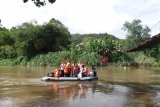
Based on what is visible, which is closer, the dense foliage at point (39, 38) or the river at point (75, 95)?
the river at point (75, 95)

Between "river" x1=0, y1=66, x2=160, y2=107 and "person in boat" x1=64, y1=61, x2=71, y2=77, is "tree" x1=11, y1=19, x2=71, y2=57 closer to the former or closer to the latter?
"person in boat" x1=64, y1=61, x2=71, y2=77

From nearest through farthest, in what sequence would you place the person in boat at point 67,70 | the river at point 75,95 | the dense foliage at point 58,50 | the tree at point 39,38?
the river at point 75,95 < the person in boat at point 67,70 < the dense foliage at point 58,50 < the tree at point 39,38

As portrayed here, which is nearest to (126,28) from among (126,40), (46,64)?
(126,40)

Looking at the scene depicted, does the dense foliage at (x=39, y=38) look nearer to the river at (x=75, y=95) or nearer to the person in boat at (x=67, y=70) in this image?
the person in boat at (x=67, y=70)

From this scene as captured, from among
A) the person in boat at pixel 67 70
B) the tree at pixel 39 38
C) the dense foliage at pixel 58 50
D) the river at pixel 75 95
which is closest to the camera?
the river at pixel 75 95

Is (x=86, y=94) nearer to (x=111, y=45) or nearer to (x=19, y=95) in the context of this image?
(x=19, y=95)

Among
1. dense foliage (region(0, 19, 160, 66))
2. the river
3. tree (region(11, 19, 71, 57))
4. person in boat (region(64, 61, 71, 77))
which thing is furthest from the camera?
tree (region(11, 19, 71, 57))

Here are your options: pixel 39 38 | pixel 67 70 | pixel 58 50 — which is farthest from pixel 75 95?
pixel 58 50

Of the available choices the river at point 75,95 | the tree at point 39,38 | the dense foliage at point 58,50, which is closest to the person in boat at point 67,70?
the river at point 75,95

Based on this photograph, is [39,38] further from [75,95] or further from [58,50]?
[75,95]

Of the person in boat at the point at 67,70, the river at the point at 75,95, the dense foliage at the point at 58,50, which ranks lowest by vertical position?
the river at the point at 75,95

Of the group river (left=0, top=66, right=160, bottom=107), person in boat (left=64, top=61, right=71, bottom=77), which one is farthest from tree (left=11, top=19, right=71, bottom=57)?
river (left=0, top=66, right=160, bottom=107)

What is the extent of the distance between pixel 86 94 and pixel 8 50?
42.6 meters

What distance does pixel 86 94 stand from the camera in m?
21.2
